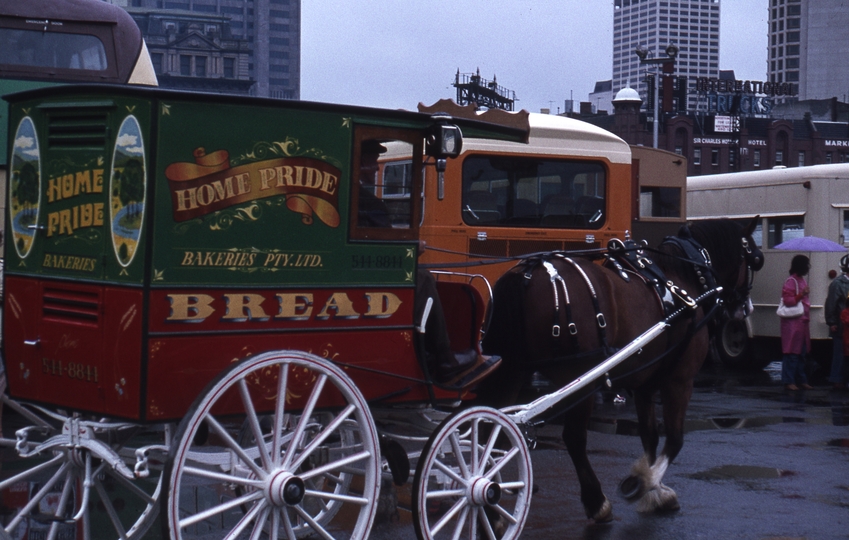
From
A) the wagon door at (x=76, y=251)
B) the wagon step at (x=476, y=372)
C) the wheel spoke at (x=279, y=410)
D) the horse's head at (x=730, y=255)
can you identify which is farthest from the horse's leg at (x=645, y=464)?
the wagon door at (x=76, y=251)

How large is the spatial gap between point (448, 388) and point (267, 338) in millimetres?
1197

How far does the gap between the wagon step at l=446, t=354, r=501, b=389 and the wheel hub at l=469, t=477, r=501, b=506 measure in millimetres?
556

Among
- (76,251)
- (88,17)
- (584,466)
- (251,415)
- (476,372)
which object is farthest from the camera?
(88,17)

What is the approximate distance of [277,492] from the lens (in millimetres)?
4977

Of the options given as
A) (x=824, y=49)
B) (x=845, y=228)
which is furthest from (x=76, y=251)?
(x=824, y=49)

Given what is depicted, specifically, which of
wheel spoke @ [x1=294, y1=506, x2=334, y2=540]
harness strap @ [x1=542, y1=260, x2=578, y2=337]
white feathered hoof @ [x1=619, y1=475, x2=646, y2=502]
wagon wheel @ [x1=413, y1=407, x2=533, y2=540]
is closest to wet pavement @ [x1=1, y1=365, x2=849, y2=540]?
white feathered hoof @ [x1=619, y1=475, x2=646, y2=502]

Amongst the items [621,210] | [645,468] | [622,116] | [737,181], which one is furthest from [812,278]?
[622,116]

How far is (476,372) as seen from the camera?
6188 millimetres

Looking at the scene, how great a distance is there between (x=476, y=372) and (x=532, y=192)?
6.89m

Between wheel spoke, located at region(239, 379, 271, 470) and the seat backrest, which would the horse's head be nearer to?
the seat backrest

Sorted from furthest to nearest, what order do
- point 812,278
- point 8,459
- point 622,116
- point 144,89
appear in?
point 622,116 < point 812,278 < point 8,459 < point 144,89

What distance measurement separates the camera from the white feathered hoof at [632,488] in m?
7.45

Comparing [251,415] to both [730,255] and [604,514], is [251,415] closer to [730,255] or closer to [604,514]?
[604,514]

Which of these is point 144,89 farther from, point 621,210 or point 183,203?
point 621,210
